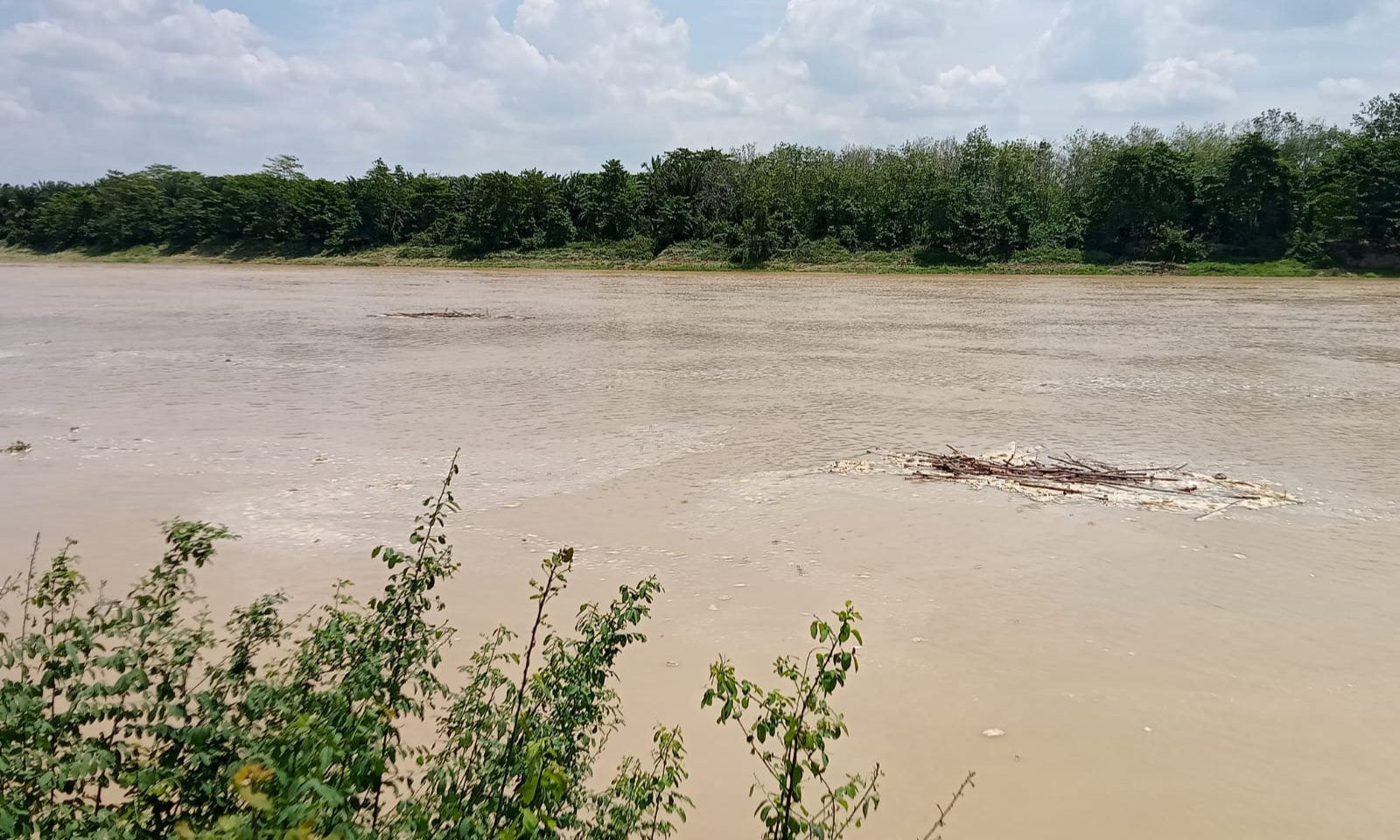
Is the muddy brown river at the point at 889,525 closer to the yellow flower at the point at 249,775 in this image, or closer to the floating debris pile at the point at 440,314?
the yellow flower at the point at 249,775

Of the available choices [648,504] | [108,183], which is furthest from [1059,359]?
[108,183]

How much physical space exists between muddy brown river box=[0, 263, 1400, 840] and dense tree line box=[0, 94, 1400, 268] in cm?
3272

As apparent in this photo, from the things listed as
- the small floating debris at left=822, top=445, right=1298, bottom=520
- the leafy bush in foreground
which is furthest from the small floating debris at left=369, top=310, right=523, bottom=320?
the leafy bush in foreground

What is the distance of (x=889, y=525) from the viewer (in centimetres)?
846

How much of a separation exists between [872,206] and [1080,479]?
52.3 meters

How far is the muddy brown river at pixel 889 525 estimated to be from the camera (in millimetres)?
4793

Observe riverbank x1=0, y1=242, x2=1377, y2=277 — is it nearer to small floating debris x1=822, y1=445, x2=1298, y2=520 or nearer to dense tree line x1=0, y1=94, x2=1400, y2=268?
dense tree line x1=0, y1=94, x2=1400, y2=268

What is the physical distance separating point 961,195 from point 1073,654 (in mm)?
53310

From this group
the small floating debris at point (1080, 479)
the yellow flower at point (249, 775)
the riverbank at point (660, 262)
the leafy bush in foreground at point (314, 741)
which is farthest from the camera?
the riverbank at point (660, 262)

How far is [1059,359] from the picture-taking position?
1970cm

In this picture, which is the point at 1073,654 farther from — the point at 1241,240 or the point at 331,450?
the point at 1241,240

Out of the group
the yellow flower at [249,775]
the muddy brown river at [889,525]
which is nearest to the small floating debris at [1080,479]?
the muddy brown river at [889,525]

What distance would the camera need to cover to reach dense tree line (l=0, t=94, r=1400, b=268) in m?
49.3

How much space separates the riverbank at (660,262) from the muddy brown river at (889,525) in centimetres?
3022
